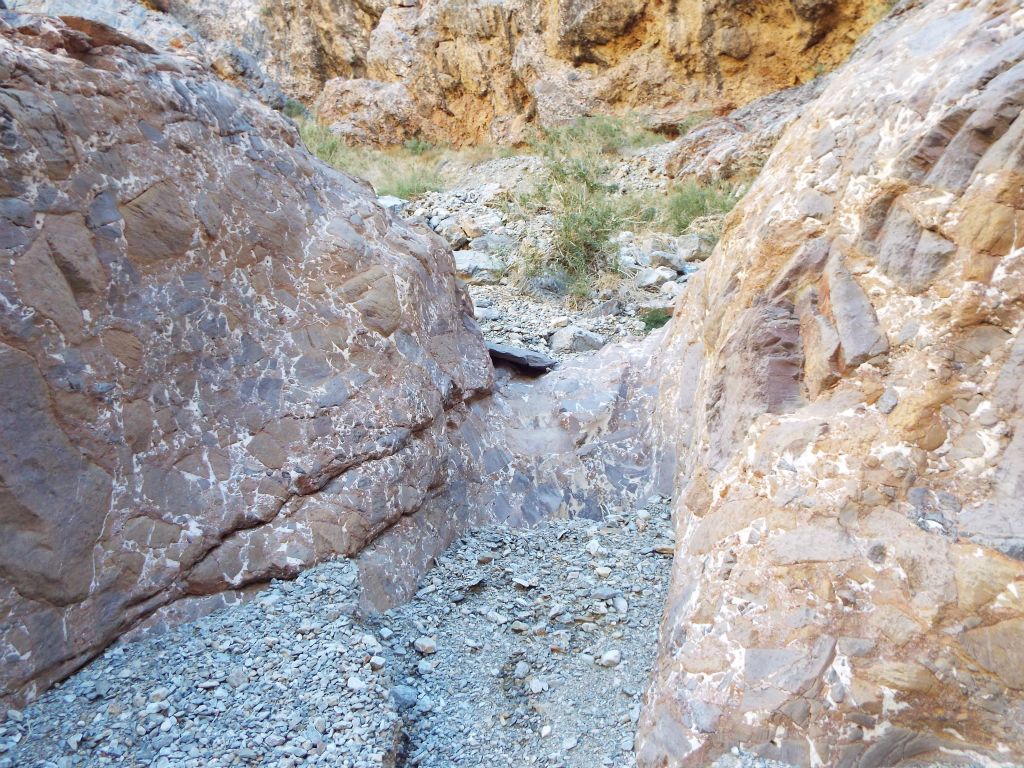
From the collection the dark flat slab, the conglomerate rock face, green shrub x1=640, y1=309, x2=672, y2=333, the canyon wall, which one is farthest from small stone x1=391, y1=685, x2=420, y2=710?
the conglomerate rock face

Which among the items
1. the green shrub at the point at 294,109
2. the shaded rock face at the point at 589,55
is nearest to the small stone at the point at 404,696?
the shaded rock face at the point at 589,55

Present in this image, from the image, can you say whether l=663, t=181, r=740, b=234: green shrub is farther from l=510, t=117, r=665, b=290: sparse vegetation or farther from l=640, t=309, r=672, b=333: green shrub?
l=640, t=309, r=672, b=333: green shrub

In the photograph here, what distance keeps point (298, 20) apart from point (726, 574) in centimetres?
1605

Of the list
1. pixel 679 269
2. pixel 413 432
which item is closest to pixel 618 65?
pixel 679 269

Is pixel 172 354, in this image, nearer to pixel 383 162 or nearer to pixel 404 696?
pixel 404 696

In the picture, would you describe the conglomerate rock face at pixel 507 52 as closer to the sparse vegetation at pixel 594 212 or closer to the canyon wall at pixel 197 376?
the sparse vegetation at pixel 594 212

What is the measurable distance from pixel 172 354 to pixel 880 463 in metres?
2.19

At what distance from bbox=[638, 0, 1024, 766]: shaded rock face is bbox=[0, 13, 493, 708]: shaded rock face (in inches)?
52.1

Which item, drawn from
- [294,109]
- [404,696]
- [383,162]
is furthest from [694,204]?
[294,109]

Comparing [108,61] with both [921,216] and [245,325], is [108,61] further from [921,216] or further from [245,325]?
[921,216]

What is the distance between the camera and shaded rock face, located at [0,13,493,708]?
2029mm

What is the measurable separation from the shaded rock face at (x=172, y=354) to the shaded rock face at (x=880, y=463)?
132 centimetres

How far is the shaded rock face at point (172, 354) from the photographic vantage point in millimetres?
2029

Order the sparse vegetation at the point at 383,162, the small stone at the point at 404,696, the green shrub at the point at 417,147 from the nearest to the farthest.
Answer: the small stone at the point at 404,696 → the sparse vegetation at the point at 383,162 → the green shrub at the point at 417,147
